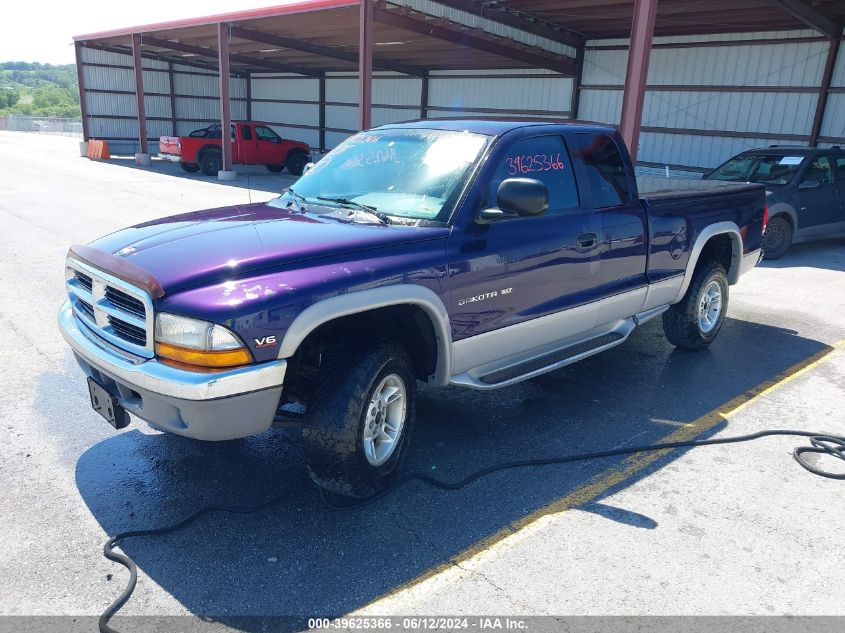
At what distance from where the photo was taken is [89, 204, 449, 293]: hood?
3.08m

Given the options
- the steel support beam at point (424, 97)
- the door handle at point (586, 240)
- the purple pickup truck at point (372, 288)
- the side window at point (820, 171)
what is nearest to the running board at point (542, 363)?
the purple pickup truck at point (372, 288)

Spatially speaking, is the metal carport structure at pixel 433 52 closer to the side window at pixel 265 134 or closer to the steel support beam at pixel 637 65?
the steel support beam at pixel 637 65

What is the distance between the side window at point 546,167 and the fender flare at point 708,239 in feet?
5.34

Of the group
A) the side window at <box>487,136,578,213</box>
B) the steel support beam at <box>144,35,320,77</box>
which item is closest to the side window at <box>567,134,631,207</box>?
the side window at <box>487,136,578,213</box>

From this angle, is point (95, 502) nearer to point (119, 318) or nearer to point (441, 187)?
point (119, 318)

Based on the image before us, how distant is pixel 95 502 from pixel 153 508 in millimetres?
320

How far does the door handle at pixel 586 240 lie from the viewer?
14.7ft

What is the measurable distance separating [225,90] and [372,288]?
20620 mm

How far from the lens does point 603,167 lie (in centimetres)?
494

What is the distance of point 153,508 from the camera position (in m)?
3.41

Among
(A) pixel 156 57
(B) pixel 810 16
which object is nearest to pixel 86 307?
(B) pixel 810 16

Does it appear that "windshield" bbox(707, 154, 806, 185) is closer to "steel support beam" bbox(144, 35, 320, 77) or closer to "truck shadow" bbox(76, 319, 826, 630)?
"truck shadow" bbox(76, 319, 826, 630)

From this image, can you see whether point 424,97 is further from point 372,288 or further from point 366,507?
point 366,507

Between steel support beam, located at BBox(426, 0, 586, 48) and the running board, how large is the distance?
13842 mm
